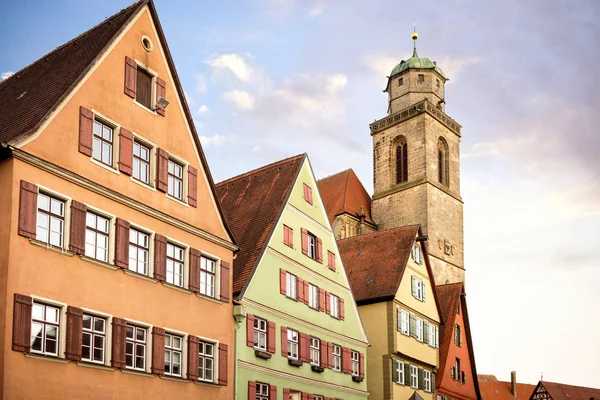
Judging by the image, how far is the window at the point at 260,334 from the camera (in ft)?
102

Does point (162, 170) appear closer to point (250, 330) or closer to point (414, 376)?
point (250, 330)

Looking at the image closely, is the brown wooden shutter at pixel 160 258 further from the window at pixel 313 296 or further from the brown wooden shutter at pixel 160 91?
the window at pixel 313 296

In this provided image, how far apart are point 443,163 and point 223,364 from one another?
65978 millimetres

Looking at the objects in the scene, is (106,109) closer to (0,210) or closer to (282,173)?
(0,210)

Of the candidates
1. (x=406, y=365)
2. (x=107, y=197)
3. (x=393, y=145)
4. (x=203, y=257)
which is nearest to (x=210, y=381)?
(x=203, y=257)

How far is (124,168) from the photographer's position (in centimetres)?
2500

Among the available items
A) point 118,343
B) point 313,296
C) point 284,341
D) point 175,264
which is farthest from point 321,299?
point 118,343

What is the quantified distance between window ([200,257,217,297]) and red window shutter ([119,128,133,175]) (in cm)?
452

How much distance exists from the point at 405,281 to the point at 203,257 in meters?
15.9

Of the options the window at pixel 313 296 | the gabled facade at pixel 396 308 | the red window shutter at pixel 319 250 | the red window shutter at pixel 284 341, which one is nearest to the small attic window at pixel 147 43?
the red window shutter at pixel 284 341

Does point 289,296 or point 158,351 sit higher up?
point 289,296

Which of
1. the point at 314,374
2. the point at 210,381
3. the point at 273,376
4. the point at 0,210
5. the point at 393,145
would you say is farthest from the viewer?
the point at 393,145

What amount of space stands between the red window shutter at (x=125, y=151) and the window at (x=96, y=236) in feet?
5.29

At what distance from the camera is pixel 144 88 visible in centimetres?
2675
